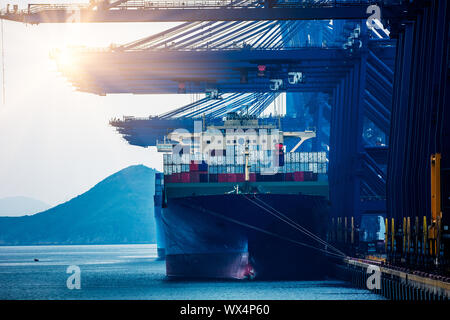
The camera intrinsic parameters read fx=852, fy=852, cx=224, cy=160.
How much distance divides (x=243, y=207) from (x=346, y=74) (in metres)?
21.2

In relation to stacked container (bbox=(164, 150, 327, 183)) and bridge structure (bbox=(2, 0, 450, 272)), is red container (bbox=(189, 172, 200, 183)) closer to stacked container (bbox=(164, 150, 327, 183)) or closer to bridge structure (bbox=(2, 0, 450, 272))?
stacked container (bbox=(164, 150, 327, 183))

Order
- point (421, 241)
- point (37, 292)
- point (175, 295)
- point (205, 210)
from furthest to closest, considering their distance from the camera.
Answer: point (37, 292)
point (205, 210)
point (175, 295)
point (421, 241)

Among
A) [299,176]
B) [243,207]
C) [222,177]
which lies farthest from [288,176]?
[243,207]

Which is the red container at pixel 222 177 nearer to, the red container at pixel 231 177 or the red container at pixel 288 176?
the red container at pixel 231 177

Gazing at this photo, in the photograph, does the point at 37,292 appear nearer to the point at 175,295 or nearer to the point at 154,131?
the point at 175,295

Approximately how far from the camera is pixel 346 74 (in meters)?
60.8

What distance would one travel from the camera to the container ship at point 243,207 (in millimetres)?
42812

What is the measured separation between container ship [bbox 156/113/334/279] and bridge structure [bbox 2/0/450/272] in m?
4.57

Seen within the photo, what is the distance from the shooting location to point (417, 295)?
30703mm

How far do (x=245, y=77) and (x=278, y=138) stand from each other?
31.2 ft

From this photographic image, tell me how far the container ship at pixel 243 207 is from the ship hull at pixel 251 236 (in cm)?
5

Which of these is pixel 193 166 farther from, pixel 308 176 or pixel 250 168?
pixel 308 176

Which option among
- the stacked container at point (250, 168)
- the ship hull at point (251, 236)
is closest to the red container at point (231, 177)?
the stacked container at point (250, 168)
